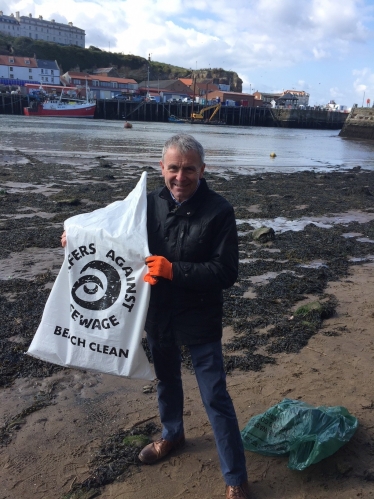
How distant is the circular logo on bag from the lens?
8.73 feet

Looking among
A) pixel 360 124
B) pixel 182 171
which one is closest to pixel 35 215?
pixel 182 171

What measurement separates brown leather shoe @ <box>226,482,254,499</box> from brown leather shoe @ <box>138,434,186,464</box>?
0.52 meters

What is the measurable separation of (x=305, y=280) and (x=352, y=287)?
1.95 feet

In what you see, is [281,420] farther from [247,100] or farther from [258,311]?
[247,100]

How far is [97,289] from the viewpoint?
2703mm

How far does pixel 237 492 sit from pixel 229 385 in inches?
49.6

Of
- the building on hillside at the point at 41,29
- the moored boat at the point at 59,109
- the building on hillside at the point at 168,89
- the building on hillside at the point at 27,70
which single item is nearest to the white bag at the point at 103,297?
the moored boat at the point at 59,109

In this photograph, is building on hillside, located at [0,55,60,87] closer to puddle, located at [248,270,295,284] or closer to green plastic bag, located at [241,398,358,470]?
puddle, located at [248,270,295,284]

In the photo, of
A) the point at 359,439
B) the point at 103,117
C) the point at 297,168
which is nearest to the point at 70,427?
the point at 359,439

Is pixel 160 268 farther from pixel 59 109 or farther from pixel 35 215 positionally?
pixel 59 109

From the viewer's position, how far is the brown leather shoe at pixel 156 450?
298cm

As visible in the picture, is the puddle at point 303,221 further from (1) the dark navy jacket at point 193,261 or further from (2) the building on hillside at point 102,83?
(2) the building on hillside at point 102,83

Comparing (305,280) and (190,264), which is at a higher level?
(190,264)

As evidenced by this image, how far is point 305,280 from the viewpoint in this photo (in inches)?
247
